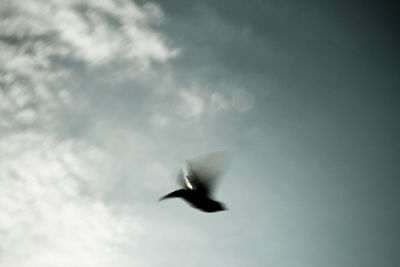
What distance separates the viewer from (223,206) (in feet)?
12.1

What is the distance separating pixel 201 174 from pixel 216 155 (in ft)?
1.14

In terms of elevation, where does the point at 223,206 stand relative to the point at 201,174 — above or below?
below

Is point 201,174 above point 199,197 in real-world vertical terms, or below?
above

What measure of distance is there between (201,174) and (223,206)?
60 cm

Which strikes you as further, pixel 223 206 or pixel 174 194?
pixel 223 206

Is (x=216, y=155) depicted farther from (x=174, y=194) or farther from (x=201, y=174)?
(x=174, y=194)

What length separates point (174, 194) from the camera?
3451 mm

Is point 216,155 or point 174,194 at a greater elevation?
point 216,155

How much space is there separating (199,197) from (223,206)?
15.4 inches

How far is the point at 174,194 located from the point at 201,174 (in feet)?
1.52

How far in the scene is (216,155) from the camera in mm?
3510

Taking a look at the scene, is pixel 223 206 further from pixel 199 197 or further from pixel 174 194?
pixel 174 194

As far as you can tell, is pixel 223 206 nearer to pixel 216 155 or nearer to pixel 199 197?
pixel 199 197

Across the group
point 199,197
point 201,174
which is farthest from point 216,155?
point 199,197
